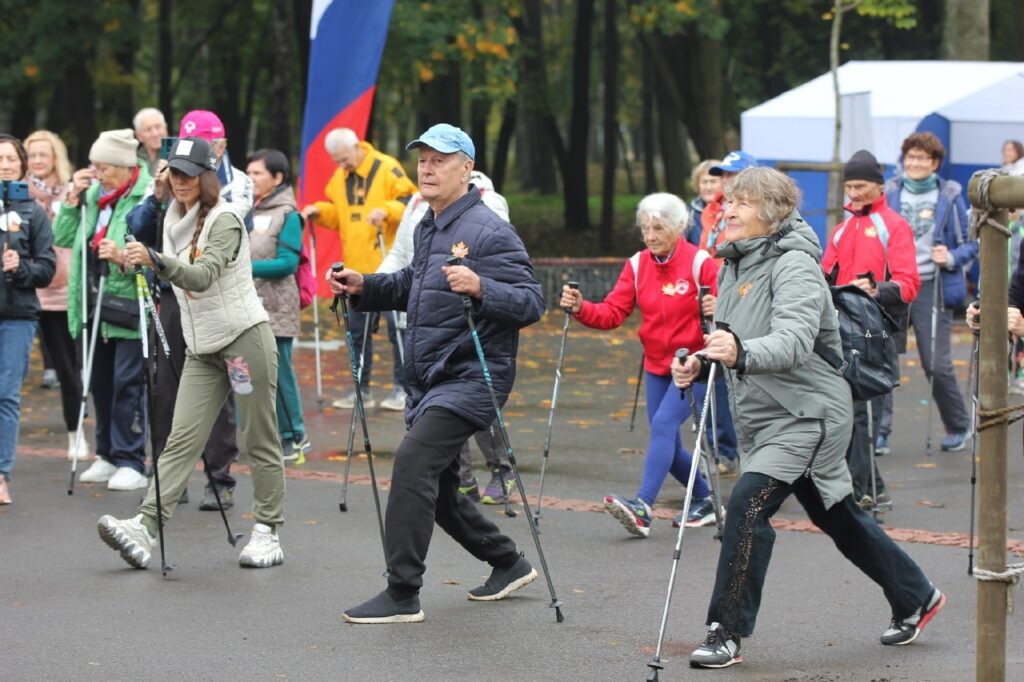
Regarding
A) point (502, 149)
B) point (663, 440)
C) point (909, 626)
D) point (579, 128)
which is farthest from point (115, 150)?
point (502, 149)

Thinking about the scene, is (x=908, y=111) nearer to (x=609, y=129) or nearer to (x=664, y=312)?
(x=609, y=129)

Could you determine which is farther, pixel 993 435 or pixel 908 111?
pixel 908 111

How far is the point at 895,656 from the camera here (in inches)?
248

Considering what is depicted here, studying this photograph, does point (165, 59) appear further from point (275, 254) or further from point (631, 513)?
point (631, 513)

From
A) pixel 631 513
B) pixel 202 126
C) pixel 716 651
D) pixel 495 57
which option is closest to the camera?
pixel 716 651

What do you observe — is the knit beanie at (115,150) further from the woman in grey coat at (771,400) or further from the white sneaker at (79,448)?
the woman in grey coat at (771,400)

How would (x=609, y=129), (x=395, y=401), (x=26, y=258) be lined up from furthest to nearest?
(x=609, y=129), (x=395, y=401), (x=26, y=258)

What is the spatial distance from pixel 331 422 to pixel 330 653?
258 inches

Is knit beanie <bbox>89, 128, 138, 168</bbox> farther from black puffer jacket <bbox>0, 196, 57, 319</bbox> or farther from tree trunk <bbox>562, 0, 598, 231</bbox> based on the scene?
tree trunk <bbox>562, 0, 598, 231</bbox>

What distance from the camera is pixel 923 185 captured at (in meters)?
11.3

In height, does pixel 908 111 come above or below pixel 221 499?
above

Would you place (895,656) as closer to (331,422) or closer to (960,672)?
(960,672)

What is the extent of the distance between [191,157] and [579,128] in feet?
88.3

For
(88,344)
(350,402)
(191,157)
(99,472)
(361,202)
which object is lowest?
(350,402)
